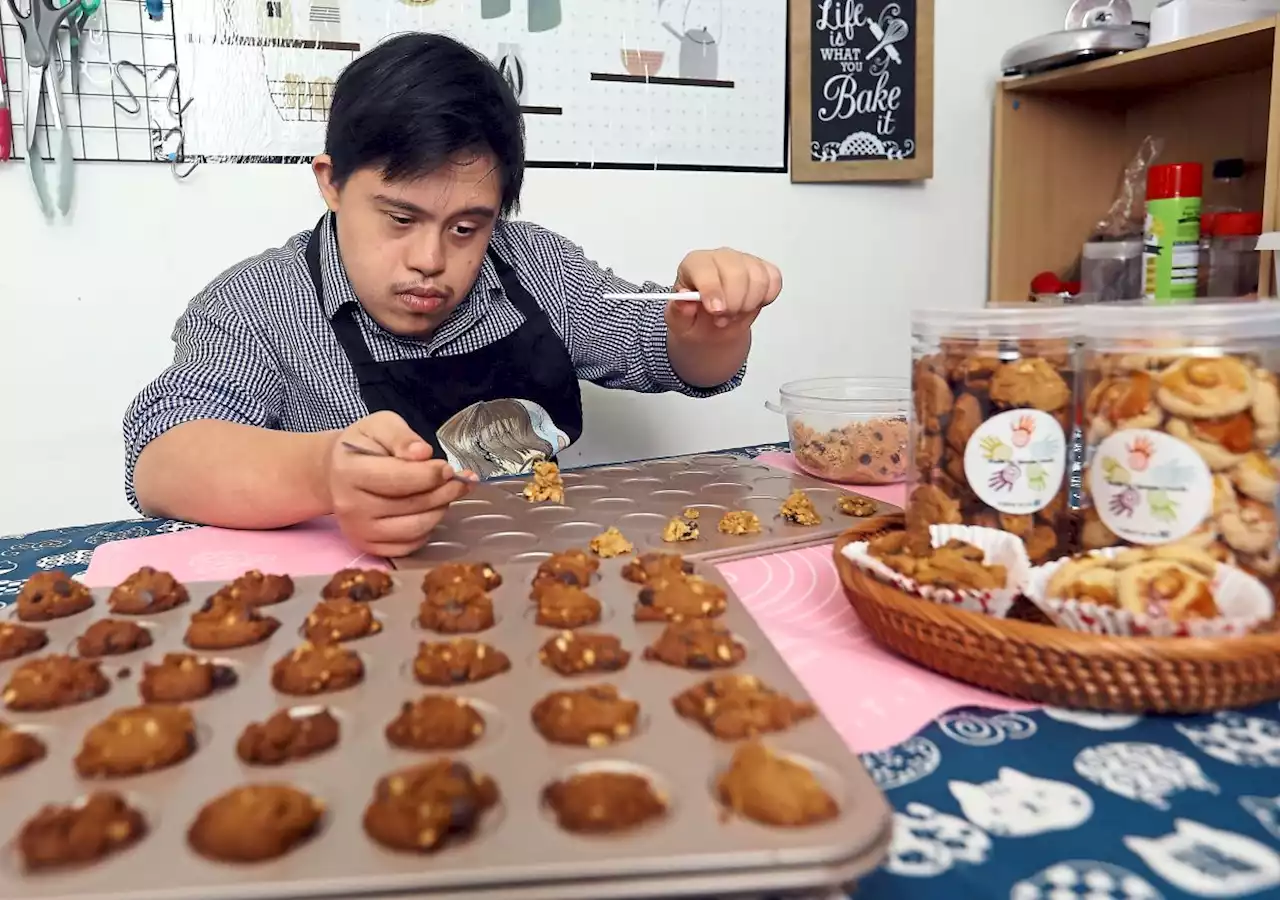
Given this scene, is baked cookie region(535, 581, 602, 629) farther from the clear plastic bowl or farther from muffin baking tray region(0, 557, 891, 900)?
the clear plastic bowl

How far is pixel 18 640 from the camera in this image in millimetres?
435

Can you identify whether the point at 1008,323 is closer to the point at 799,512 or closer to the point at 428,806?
the point at 799,512

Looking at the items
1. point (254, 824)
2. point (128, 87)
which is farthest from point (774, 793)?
point (128, 87)

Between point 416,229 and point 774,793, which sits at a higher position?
point 416,229

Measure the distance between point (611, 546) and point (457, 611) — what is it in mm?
186

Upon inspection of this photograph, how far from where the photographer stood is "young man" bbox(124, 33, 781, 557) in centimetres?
70

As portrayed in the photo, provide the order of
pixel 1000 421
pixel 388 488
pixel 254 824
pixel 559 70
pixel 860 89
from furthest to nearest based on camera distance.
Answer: pixel 860 89 < pixel 559 70 < pixel 388 488 < pixel 1000 421 < pixel 254 824

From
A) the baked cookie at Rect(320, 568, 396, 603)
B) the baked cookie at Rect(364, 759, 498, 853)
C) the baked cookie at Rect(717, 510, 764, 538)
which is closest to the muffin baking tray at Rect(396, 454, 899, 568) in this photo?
the baked cookie at Rect(717, 510, 764, 538)

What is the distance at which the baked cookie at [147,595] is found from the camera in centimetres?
48

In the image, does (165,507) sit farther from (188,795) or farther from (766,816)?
(766,816)

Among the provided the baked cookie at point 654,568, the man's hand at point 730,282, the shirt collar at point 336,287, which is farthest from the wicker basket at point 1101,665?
the shirt collar at point 336,287

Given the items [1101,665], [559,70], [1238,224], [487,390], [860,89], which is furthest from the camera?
[860,89]

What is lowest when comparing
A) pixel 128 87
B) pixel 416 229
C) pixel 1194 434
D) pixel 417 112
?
pixel 1194 434

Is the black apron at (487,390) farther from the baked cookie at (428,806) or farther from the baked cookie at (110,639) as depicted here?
the baked cookie at (428,806)
